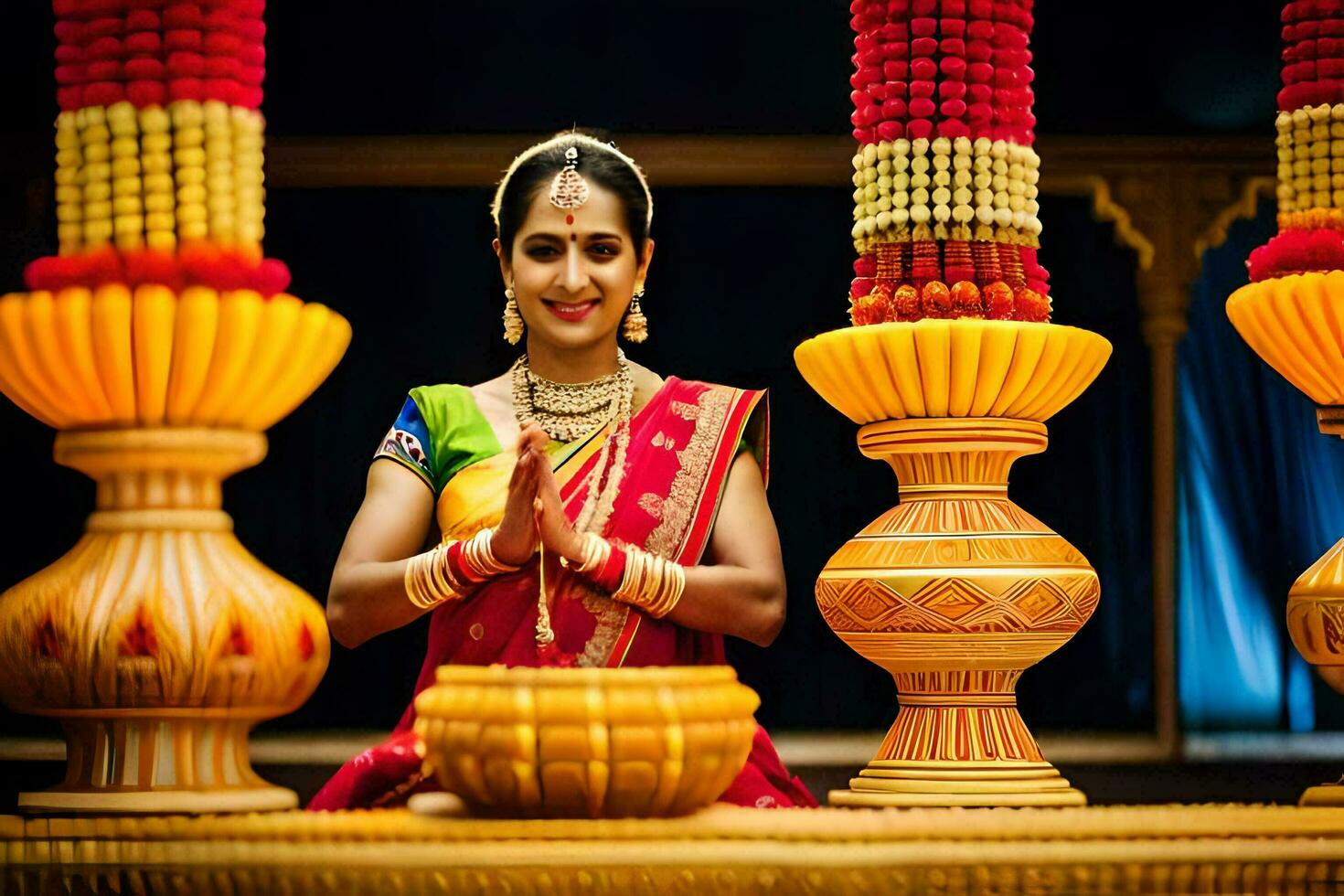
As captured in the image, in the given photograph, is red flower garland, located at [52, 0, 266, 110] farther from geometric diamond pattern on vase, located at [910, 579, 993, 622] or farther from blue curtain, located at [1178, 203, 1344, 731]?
blue curtain, located at [1178, 203, 1344, 731]

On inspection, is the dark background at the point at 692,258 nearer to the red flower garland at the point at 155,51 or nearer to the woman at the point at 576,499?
the woman at the point at 576,499

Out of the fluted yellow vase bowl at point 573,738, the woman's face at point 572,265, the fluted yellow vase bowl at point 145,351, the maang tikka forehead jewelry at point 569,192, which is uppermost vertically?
the maang tikka forehead jewelry at point 569,192

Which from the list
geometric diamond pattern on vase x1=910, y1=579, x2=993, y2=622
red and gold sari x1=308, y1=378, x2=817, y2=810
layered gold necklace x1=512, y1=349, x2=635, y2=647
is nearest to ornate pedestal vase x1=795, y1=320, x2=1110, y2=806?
geometric diamond pattern on vase x1=910, y1=579, x2=993, y2=622

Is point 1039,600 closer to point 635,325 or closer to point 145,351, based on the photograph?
point 635,325

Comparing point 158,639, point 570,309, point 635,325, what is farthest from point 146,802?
point 635,325

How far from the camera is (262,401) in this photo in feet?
6.64

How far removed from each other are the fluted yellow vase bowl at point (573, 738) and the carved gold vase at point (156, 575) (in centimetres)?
20

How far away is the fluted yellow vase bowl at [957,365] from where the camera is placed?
95.3 inches

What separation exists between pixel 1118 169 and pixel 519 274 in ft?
15.3

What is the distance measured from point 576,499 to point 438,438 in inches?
8.4

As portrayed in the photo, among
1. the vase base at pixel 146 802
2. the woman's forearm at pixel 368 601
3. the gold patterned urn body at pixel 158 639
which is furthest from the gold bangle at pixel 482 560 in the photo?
the vase base at pixel 146 802

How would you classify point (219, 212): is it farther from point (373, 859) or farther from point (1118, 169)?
point (1118, 169)

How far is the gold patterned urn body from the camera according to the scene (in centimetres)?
193

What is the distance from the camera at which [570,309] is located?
2.71 meters
